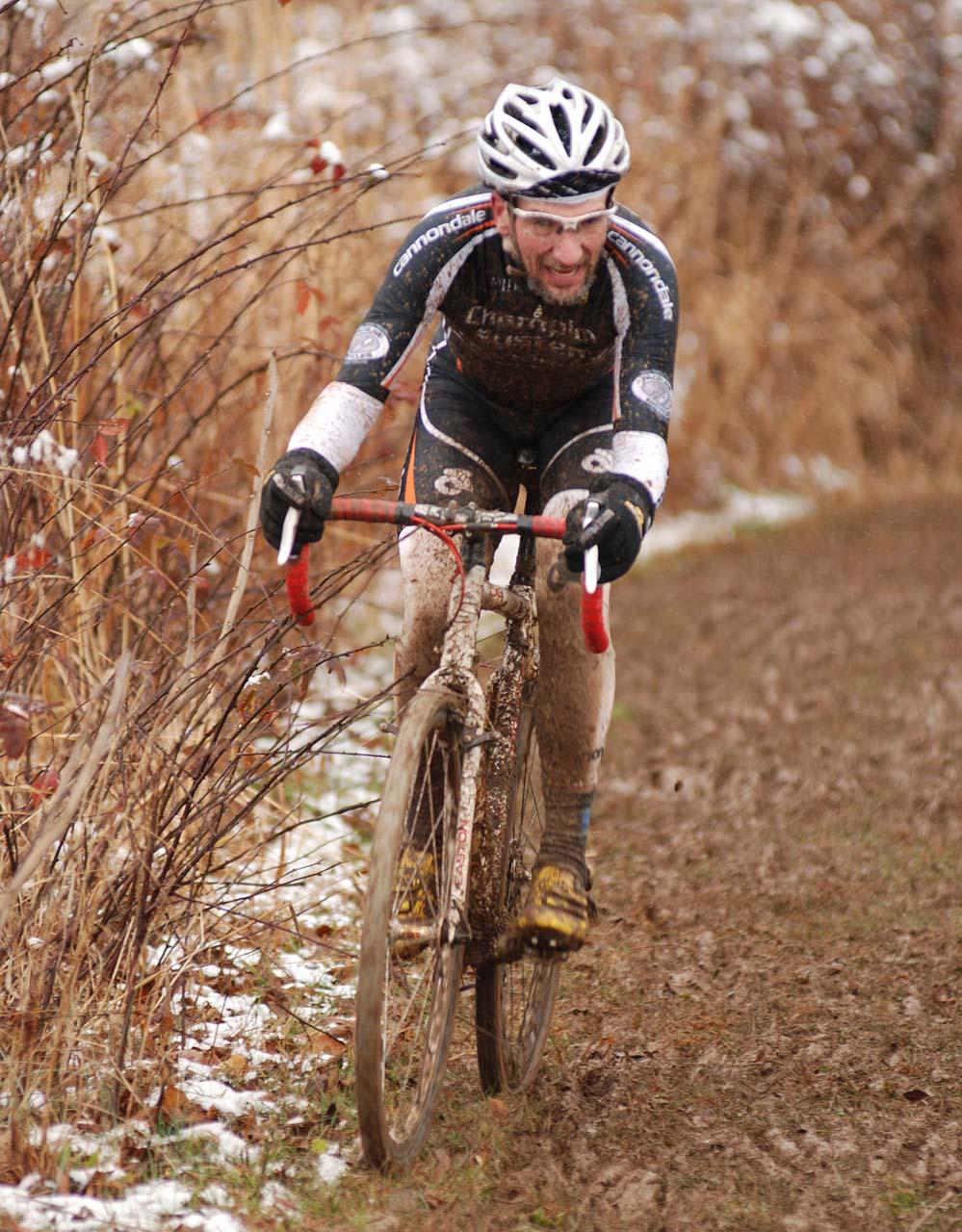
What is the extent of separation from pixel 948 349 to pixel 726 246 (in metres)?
2.17

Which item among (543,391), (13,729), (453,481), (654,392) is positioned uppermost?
(543,391)

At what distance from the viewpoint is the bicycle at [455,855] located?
3.01 m

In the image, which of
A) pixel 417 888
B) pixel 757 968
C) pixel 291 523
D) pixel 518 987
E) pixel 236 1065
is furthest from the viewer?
pixel 757 968

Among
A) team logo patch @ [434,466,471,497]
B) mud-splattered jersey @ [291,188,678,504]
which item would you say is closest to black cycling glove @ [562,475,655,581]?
mud-splattered jersey @ [291,188,678,504]

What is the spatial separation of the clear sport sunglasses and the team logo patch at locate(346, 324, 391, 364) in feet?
1.33

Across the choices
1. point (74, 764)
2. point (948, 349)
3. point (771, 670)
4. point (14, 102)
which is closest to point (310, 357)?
point (14, 102)

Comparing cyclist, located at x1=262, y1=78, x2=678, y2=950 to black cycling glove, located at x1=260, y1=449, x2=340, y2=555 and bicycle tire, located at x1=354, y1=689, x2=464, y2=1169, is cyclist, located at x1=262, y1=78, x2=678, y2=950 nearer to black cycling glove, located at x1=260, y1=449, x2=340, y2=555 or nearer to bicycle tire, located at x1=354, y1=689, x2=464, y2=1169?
black cycling glove, located at x1=260, y1=449, x2=340, y2=555

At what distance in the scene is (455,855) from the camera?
328 centimetres

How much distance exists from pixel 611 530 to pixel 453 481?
2.25ft

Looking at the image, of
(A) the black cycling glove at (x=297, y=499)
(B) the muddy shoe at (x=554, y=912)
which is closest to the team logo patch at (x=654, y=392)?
(A) the black cycling glove at (x=297, y=499)

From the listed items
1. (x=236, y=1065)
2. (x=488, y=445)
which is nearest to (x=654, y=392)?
(x=488, y=445)

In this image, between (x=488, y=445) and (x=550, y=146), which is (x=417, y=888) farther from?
(x=550, y=146)

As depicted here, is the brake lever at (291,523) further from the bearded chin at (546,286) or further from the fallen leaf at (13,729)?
the bearded chin at (546,286)

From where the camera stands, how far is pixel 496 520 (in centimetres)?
322
